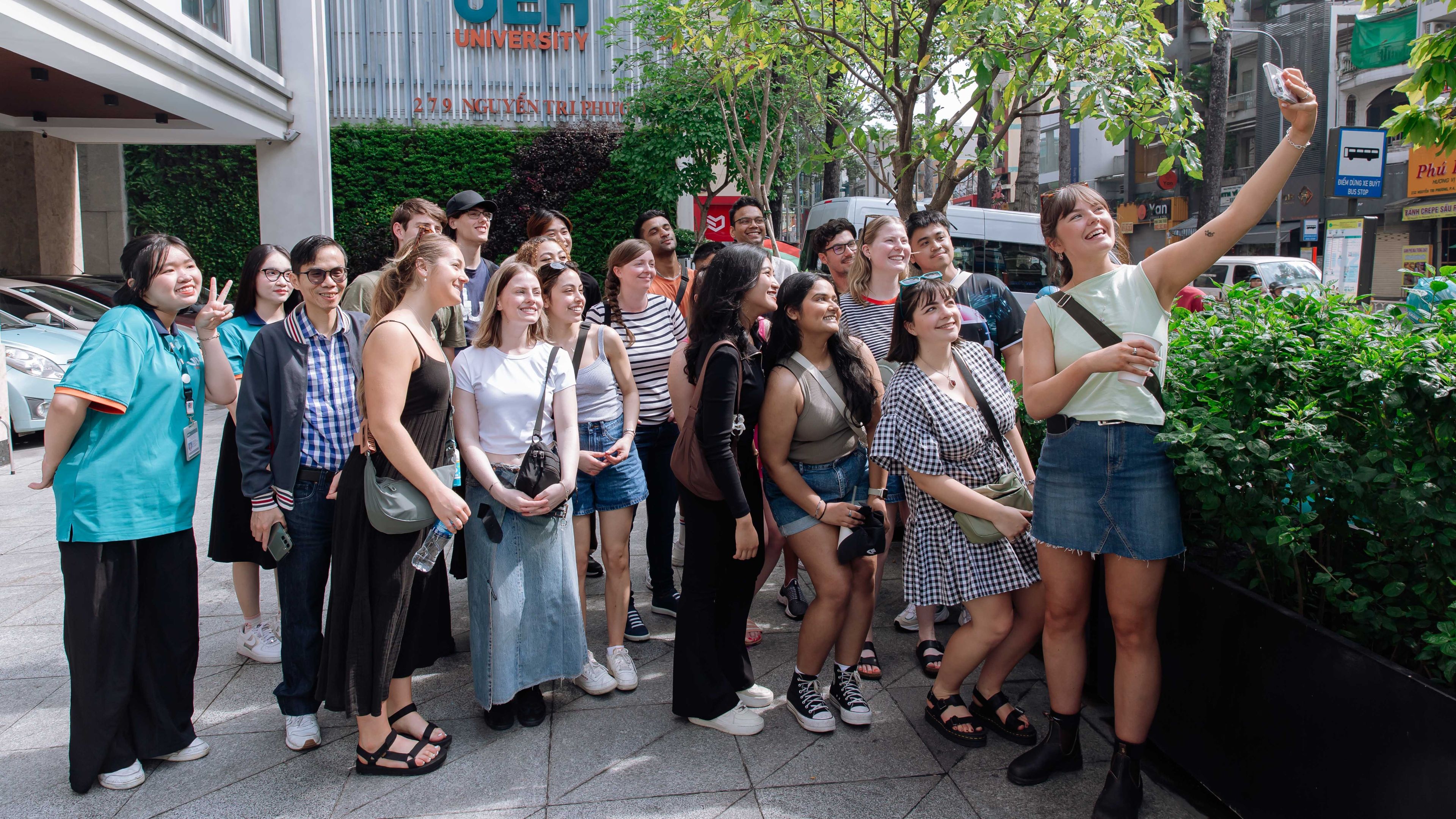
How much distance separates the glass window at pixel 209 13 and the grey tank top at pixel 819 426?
10.00 meters

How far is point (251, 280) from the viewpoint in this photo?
3816 millimetres

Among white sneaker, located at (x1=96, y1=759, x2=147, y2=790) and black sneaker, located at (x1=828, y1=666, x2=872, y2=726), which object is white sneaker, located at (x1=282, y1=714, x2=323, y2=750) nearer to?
white sneaker, located at (x1=96, y1=759, x2=147, y2=790)

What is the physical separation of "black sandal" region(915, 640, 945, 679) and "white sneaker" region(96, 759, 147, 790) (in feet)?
9.50

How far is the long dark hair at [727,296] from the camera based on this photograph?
11.1 feet

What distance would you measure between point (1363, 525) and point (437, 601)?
307cm

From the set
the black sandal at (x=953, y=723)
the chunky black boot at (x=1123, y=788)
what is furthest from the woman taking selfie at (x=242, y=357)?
the chunky black boot at (x=1123, y=788)

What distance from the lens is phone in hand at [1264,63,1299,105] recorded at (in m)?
2.47

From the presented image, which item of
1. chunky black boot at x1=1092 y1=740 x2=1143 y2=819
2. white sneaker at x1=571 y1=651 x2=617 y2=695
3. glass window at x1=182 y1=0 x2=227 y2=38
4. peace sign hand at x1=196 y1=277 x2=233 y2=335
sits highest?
glass window at x1=182 y1=0 x2=227 y2=38

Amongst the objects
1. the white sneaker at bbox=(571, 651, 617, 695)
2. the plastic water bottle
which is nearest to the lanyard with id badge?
the plastic water bottle

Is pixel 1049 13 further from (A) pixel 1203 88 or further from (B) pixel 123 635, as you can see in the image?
(A) pixel 1203 88

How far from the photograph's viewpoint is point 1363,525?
7.95 feet

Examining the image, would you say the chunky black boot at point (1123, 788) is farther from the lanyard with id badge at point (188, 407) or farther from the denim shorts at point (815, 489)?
the lanyard with id badge at point (188, 407)

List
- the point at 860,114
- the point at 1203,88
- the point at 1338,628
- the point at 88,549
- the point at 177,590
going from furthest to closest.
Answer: the point at 1203,88, the point at 860,114, the point at 177,590, the point at 88,549, the point at 1338,628

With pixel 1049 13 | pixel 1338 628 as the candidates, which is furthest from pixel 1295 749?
pixel 1049 13
